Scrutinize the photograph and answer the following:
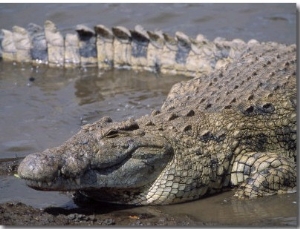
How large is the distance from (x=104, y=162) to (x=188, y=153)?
614mm

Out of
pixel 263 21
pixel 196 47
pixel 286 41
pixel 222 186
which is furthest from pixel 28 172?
pixel 263 21

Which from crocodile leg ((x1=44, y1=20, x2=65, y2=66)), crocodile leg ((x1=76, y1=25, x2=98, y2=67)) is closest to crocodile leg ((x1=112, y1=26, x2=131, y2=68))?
crocodile leg ((x1=76, y1=25, x2=98, y2=67))

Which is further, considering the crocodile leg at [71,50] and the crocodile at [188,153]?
the crocodile leg at [71,50]

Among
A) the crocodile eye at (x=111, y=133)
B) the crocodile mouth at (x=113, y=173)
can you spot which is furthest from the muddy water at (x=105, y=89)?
the crocodile eye at (x=111, y=133)

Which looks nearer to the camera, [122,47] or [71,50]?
[122,47]

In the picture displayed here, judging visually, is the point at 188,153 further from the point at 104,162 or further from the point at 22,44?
the point at 22,44

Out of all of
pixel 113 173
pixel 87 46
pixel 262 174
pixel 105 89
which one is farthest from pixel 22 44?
pixel 262 174

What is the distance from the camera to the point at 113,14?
976 centimetres

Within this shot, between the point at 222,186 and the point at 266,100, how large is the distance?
0.81m

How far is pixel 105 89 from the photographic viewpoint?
7633 mm

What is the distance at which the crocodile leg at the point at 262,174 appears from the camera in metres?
4.62

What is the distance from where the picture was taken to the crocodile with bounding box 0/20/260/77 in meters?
7.67

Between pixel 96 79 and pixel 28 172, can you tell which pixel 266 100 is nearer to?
pixel 28 172

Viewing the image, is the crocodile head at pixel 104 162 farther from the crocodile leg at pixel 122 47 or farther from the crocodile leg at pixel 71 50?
the crocodile leg at pixel 71 50
